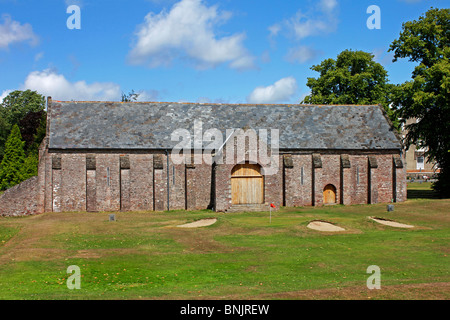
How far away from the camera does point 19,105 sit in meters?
86.9

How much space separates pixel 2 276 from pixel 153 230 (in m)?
11.0

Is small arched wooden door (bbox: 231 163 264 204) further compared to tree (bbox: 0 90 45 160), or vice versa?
tree (bbox: 0 90 45 160)

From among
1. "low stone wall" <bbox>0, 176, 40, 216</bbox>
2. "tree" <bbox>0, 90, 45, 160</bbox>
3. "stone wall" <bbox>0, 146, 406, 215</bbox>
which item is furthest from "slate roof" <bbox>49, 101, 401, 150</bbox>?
"tree" <bbox>0, 90, 45, 160</bbox>

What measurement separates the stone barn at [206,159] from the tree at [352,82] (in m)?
11.3

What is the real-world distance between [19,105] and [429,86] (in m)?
74.3

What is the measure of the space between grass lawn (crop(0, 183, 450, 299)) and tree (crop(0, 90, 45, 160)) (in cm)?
6153

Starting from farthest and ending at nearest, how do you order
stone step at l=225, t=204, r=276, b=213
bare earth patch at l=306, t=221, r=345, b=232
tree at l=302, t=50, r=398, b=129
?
tree at l=302, t=50, r=398, b=129, stone step at l=225, t=204, r=276, b=213, bare earth patch at l=306, t=221, r=345, b=232

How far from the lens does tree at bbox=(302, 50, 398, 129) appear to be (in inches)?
2114

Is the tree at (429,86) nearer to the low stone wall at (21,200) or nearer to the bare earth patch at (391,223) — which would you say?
the bare earth patch at (391,223)

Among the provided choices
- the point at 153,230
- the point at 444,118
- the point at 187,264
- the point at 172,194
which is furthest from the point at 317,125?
the point at 187,264

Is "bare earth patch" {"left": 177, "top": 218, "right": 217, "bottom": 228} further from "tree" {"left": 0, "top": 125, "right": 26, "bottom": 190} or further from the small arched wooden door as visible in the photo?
"tree" {"left": 0, "top": 125, "right": 26, "bottom": 190}

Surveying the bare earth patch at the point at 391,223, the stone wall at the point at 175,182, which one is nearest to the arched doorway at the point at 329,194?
the stone wall at the point at 175,182

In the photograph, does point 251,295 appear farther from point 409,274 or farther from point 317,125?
point 317,125
